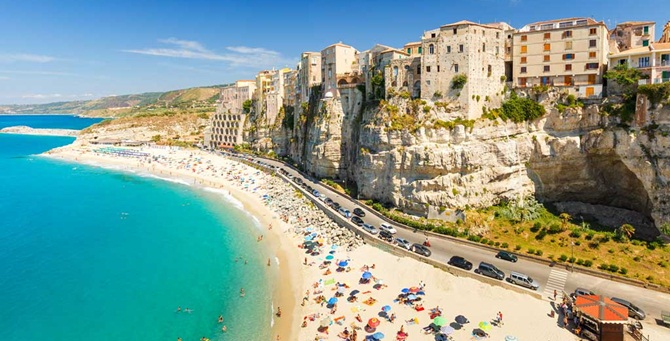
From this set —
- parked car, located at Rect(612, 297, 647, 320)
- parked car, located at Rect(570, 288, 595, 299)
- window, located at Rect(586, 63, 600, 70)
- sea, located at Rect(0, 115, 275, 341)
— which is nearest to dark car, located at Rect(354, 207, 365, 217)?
sea, located at Rect(0, 115, 275, 341)

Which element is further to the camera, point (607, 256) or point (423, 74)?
point (423, 74)

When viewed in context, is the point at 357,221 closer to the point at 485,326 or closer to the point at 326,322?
the point at 326,322

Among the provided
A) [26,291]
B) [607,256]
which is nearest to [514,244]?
[607,256]

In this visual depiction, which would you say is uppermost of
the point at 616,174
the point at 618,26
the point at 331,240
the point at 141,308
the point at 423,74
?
the point at 618,26

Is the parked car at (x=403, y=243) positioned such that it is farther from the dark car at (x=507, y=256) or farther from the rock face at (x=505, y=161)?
the dark car at (x=507, y=256)

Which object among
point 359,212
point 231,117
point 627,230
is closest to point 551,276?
point 627,230

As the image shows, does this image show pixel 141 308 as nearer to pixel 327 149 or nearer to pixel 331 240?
pixel 331 240

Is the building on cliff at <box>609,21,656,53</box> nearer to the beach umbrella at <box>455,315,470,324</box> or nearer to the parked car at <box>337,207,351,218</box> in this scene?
the parked car at <box>337,207,351,218</box>
